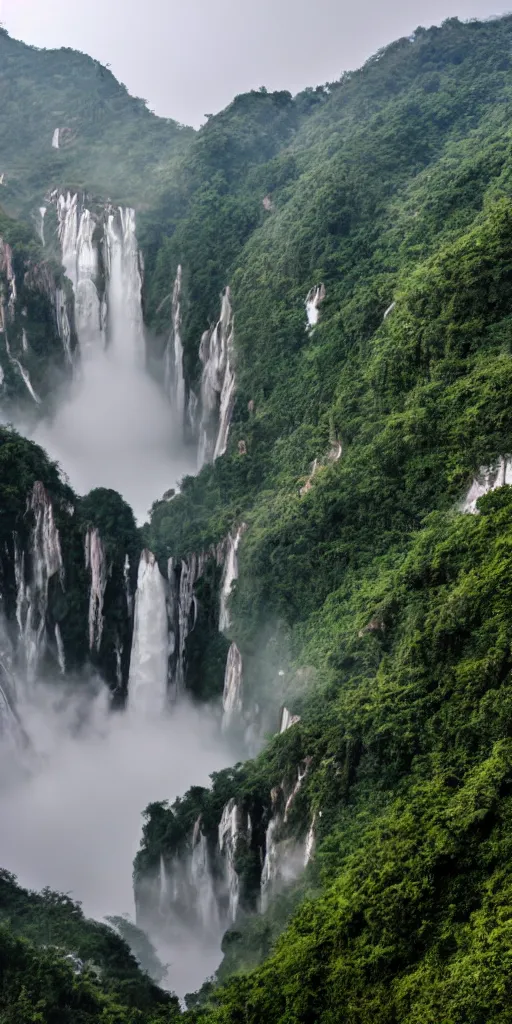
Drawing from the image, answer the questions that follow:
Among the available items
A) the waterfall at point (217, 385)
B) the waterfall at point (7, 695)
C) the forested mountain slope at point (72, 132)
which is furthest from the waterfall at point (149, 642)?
the forested mountain slope at point (72, 132)

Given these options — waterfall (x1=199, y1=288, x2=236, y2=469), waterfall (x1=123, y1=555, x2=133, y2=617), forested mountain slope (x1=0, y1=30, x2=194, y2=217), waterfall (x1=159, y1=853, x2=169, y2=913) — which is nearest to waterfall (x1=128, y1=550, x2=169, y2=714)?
waterfall (x1=123, y1=555, x2=133, y2=617)

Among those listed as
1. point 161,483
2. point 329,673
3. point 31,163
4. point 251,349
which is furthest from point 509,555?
point 31,163

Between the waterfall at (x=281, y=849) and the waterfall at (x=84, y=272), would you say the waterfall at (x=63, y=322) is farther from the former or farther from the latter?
the waterfall at (x=281, y=849)

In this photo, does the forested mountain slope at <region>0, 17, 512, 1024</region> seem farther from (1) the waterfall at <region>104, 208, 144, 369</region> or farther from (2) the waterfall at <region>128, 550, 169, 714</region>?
(2) the waterfall at <region>128, 550, 169, 714</region>

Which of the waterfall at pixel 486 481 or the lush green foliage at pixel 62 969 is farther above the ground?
the waterfall at pixel 486 481

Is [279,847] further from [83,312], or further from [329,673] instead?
[83,312]

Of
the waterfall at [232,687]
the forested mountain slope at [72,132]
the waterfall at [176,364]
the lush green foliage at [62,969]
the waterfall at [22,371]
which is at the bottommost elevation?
the lush green foliage at [62,969]
